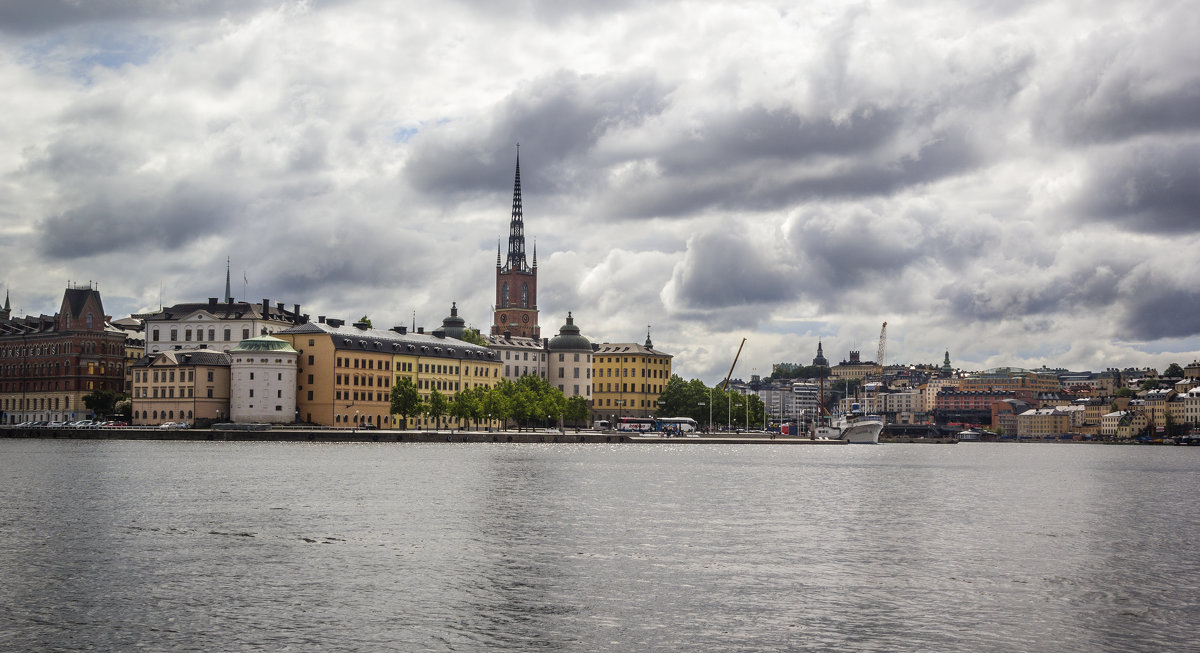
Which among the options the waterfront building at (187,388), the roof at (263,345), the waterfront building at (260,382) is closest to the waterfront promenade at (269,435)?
the waterfront building at (260,382)

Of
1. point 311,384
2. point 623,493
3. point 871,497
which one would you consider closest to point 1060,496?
point 871,497

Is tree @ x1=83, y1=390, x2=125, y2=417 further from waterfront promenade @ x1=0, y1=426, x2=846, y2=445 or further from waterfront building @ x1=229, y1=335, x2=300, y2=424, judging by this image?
waterfront building @ x1=229, y1=335, x2=300, y2=424

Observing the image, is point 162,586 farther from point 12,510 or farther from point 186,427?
point 186,427

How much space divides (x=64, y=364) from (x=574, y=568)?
562ft

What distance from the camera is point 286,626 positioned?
25.5 meters

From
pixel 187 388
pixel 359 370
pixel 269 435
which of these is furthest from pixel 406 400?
pixel 187 388

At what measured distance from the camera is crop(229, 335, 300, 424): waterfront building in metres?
151

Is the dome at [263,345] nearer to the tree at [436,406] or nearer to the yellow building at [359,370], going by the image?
the yellow building at [359,370]

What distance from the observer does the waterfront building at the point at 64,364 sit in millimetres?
184125

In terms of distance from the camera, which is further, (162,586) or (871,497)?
(871,497)

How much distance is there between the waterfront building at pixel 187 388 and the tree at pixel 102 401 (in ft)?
53.7

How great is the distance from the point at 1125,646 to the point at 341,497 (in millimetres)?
38108

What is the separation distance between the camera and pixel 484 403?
520 ft

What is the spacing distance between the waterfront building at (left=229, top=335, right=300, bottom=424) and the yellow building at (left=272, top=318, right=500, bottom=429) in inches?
140
